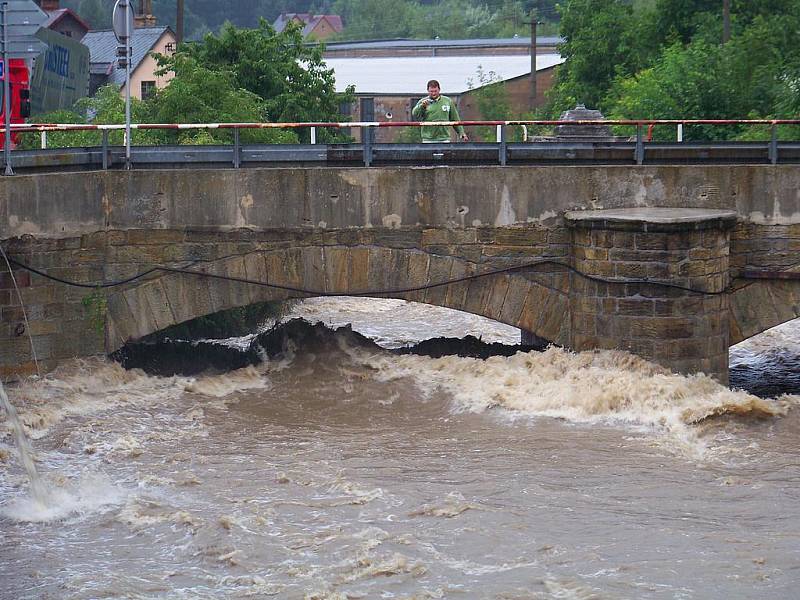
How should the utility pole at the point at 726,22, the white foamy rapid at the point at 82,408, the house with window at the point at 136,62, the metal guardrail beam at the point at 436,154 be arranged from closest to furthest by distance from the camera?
the white foamy rapid at the point at 82,408
the metal guardrail beam at the point at 436,154
the utility pole at the point at 726,22
the house with window at the point at 136,62

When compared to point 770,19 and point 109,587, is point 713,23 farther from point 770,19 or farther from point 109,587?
point 109,587

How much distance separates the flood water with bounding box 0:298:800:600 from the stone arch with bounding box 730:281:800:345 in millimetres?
1052

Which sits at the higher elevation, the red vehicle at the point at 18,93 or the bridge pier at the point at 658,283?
the red vehicle at the point at 18,93

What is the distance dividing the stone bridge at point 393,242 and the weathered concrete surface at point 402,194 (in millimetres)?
18

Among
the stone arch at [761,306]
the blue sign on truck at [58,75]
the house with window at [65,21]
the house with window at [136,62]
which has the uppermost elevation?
the house with window at [65,21]

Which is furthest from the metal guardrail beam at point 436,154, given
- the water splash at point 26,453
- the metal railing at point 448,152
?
the water splash at point 26,453

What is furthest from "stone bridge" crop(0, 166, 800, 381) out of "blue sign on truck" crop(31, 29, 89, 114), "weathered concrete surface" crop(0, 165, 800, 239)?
"blue sign on truck" crop(31, 29, 89, 114)

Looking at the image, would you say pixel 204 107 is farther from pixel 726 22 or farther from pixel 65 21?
pixel 65 21

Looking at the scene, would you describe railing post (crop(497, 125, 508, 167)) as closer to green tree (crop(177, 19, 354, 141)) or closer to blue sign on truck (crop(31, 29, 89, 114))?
green tree (crop(177, 19, 354, 141))

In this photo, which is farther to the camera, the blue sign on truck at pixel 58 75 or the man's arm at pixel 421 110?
the blue sign on truck at pixel 58 75

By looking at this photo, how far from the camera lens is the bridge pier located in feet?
57.3

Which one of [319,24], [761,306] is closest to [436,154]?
[761,306]

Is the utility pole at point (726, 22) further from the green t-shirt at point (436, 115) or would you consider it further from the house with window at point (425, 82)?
the green t-shirt at point (436, 115)

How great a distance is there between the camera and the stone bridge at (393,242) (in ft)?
59.4
